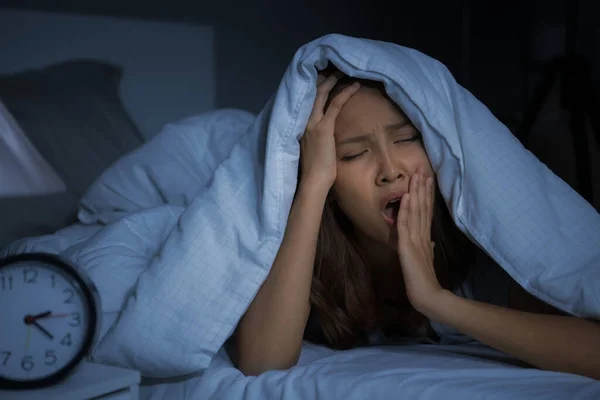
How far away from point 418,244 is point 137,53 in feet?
3.23

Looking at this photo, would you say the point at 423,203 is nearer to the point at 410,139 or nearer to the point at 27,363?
the point at 410,139

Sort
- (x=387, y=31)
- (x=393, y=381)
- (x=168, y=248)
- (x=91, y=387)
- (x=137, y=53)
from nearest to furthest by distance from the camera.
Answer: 1. (x=91, y=387)
2. (x=393, y=381)
3. (x=168, y=248)
4. (x=137, y=53)
5. (x=387, y=31)

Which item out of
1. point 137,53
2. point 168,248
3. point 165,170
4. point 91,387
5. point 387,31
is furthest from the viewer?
point 387,31

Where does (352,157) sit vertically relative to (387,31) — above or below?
below

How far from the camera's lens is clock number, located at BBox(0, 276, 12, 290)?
83cm

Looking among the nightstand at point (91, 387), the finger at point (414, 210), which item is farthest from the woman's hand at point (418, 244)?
the nightstand at point (91, 387)

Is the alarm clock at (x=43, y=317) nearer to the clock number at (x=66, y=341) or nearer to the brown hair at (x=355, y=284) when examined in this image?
the clock number at (x=66, y=341)

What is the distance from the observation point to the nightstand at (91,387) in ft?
2.59

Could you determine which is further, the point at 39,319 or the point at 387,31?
the point at 387,31

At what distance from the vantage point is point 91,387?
801 millimetres

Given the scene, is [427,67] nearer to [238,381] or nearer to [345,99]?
[345,99]

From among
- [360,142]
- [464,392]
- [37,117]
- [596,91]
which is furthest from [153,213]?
[596,91]

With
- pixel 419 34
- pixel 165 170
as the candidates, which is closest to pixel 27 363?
pixel 165 170

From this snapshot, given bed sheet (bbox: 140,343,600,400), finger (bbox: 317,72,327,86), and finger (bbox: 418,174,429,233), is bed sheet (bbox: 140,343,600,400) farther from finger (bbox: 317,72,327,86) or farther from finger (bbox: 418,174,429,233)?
finger (bbox: 317,72,327,86)
